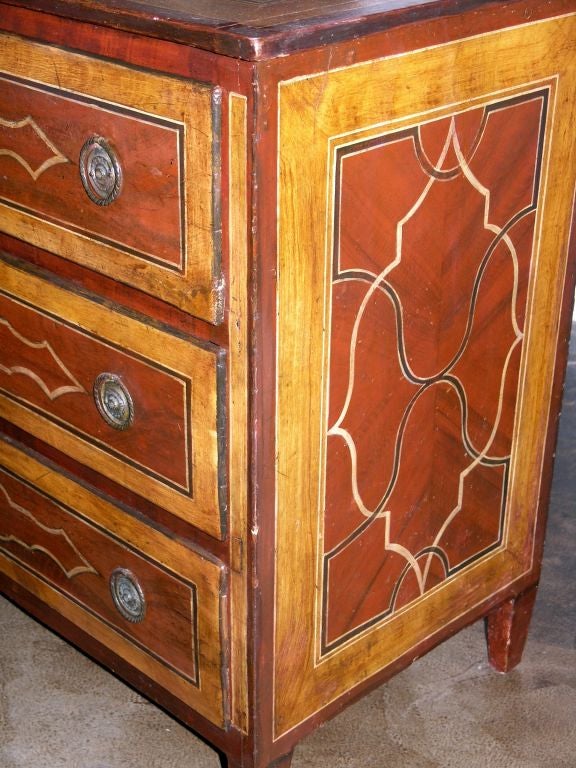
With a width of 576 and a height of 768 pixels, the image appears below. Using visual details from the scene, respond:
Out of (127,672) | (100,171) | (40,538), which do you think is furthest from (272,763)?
(100,171)

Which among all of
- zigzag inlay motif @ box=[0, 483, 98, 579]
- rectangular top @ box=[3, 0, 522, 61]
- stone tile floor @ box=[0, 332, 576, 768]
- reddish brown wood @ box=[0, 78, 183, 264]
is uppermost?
rectangular top @ box=[3, 0, 522, 61]

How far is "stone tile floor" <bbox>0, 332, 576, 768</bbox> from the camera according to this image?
1.76 meters

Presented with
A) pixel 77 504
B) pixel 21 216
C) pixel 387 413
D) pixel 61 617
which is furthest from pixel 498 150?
pixel 61 617

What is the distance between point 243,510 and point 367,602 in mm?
301

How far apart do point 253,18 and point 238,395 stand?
40 centimetres

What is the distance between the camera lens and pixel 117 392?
147 centimetres

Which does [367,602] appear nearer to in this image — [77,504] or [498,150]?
[77,504]

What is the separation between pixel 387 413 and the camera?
59.2 inches

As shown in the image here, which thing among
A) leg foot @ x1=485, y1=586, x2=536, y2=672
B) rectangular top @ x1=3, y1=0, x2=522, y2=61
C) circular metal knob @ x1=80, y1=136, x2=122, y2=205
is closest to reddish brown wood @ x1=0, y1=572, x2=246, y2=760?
leg foot @ x1=485, y1=586, x2=536, y2=672

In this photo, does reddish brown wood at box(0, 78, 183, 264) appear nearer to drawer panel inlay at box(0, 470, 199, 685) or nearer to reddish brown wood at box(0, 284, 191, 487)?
reddish brown wood at box(0, 284, 191, 487)

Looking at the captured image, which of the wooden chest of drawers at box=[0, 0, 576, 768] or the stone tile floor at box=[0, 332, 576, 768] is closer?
the wooden chest of drawers at box=[0, 0, 576, 768]

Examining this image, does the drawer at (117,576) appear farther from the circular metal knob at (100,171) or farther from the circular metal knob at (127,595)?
the circular metal knob at (100,171)

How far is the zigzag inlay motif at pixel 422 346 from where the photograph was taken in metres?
1.38

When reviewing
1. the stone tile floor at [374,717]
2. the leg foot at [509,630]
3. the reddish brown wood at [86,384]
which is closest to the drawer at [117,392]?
the reddish brown wood at [86,384]
